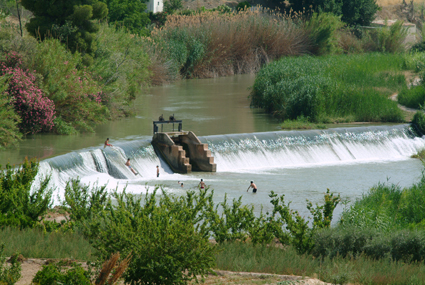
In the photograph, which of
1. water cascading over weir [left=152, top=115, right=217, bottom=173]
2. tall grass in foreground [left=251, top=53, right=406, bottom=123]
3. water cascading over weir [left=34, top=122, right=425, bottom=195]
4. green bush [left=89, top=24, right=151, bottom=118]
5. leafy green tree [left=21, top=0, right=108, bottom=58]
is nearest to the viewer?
water cascading over weir [left=34, top=122, right=425, bottom=195]

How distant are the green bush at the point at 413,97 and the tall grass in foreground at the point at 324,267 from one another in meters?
22.5

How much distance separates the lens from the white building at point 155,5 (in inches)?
2579

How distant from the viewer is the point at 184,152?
19.5 metres

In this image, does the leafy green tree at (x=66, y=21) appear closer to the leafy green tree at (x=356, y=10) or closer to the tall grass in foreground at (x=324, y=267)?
the tall grass in foreground at (x=324, y=267)

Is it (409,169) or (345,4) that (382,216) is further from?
(345,4)

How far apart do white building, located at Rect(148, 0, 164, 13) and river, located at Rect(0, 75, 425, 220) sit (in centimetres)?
3928

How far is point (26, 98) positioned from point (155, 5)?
4773cm

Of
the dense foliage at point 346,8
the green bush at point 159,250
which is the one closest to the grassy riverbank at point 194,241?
the green bush at point 159,250

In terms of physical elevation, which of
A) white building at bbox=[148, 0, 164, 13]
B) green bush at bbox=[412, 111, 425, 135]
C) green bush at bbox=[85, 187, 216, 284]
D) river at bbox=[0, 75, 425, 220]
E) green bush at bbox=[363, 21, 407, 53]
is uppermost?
white building at bbox=[148, 0, 164, 13]

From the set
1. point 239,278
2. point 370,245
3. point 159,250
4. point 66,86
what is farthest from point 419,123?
point 159,250

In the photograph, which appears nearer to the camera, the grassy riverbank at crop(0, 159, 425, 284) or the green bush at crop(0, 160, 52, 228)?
the grassy riverbank at crop(0, 159, 425, 284)

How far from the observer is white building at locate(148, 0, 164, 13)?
6550cm

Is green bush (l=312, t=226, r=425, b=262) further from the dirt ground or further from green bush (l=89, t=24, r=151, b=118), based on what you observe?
green bush (l=89, t=24, r=151, b=118)

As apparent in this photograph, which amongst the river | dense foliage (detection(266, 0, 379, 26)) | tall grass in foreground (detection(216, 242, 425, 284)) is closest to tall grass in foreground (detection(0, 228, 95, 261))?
tall grass in foreground (detection(216, 242, 425, 284))
